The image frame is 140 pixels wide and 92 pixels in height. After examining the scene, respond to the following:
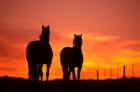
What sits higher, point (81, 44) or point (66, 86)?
point (81, 44)

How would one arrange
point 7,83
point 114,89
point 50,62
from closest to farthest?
1. point 114,89
2. point 7,83
3. point 50,62

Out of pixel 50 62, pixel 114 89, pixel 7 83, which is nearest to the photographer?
pixel 114 89

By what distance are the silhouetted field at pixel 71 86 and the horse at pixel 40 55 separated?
6.51 feet

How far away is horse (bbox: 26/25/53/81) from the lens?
29.2 m

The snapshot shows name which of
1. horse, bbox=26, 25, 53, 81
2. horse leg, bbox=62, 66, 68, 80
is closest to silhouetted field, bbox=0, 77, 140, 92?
horse, bbox=26, 25, 53, 81

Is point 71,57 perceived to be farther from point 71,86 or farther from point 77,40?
point 71,86

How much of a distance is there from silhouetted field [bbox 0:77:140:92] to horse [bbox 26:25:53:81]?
199 centimetres

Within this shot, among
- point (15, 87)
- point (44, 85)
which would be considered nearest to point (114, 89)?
point (44, 85)

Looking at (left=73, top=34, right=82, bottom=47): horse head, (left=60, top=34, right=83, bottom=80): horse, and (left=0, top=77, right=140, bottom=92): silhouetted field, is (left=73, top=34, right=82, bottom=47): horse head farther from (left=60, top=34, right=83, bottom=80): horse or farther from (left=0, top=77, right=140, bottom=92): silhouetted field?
(left=0, top=77, right=140, bottom=92): silhouetted field

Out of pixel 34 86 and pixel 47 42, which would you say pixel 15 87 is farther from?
pixel 47 42

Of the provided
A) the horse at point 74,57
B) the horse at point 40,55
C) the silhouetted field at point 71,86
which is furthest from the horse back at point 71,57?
the silhouetted field at point 71,86

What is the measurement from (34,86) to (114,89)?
526 cm

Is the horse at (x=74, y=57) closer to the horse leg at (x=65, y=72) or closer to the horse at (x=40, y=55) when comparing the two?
the horse leg at (x=65, y=72)

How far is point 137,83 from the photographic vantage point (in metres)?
26.0
